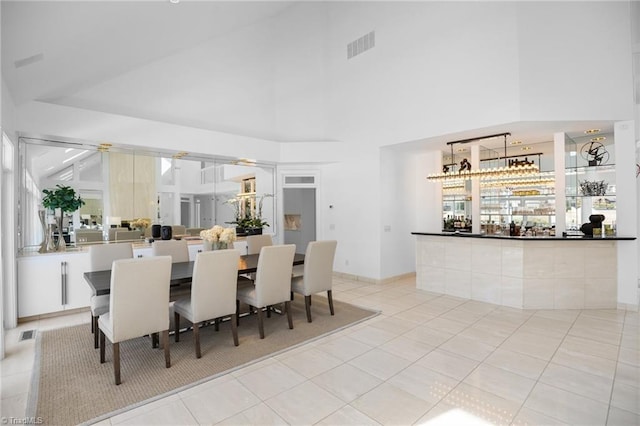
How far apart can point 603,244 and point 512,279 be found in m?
1.37

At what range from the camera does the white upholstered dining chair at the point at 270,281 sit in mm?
3740

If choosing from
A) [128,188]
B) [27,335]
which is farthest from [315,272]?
[128,188]

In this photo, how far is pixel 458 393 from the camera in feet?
8.41

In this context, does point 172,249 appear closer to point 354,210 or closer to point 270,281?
point 270,281

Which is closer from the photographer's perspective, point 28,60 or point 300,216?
point 28,60

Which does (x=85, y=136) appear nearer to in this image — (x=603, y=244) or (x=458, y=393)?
(x=458, y=393)

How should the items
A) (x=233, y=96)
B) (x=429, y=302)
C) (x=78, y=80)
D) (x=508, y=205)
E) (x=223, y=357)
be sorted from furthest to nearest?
(x=508, y=205) < (x=233, y=96) < (x=429, y=302) < (x=78, y=80) < (x=223, y=357)

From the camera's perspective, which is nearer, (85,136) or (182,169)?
(85,136)

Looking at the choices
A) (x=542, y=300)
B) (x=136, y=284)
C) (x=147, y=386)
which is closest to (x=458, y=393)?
(x=147, y=386)

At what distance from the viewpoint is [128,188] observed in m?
5.49

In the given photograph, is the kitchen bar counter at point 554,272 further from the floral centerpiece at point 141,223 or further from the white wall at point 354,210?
the floral centerpiece at point 141,223

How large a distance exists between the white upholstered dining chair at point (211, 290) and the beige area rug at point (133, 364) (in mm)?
281

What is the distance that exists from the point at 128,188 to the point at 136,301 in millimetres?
3391

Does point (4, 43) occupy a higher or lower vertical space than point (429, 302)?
higher
